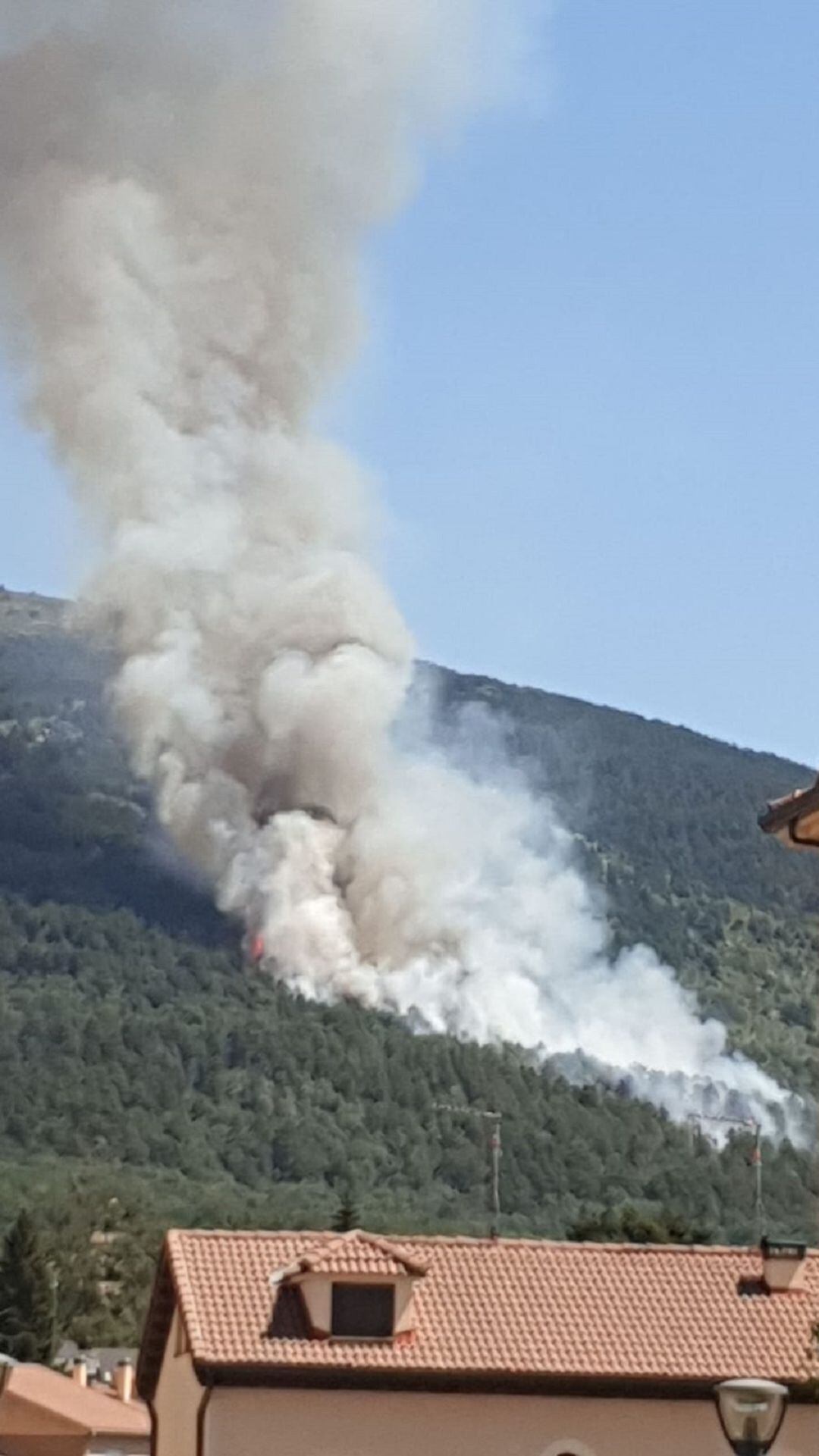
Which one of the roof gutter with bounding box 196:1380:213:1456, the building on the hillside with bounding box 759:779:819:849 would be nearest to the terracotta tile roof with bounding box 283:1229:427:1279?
the roof gutter with bounding box 196:1380:213:1456

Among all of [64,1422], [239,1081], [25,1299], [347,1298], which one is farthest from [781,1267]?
[239,1081]

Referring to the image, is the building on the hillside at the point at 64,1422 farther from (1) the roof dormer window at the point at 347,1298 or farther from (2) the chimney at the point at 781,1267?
(2) the chimney at the point at 781,1267

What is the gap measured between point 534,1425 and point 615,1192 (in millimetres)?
81372

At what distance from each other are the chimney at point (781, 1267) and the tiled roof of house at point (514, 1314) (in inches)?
3.7

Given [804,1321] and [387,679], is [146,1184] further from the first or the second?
[804,1321]

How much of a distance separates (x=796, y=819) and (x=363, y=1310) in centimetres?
1832

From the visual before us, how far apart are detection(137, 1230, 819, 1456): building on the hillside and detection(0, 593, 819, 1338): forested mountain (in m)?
38.0

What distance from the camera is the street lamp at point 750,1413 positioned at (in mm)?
17328

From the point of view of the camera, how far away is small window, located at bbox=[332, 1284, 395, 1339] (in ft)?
110

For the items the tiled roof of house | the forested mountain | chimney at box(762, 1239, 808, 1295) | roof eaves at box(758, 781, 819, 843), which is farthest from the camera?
the forested mountain

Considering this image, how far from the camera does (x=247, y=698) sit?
130m

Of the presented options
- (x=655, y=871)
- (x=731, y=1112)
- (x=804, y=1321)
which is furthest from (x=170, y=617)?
(x=804, y=1321)

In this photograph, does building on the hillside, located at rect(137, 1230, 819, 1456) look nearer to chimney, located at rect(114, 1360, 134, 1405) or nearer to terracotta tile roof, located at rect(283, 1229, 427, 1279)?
terracotta tile roof, located at rect(283, 1229, 427, 1279)

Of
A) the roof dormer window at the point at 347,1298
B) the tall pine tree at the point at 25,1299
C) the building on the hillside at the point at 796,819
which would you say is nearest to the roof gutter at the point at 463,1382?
the roof dormer window at the point at 347,1298
